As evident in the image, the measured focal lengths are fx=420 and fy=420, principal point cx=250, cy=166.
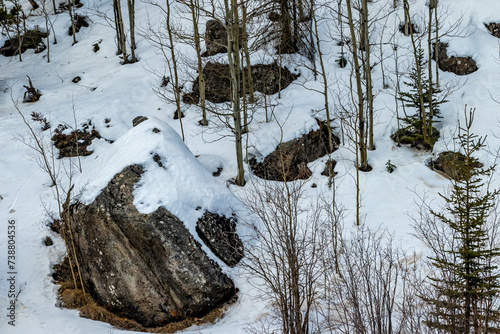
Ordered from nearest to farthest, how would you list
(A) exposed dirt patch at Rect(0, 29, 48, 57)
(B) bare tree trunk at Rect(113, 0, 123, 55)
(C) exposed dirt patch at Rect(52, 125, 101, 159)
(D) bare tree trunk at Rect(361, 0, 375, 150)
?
(D) bare tree trunk at Rect(361, 0, 375, 150) → (C) exposed dirt patch at Rect(52, 125, 101, 159) → (B) bare tree trunk at Rect(113, 0, 123, 55) → (A) exposed dirt patch at Rect(0, 29, 48, 57)

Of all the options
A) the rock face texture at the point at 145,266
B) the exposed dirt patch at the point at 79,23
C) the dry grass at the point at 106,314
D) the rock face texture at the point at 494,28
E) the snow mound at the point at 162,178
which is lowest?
the dry grass at the point at 106,314

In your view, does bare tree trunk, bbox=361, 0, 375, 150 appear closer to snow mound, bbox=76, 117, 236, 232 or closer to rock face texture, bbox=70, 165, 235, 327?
snow mound, bbox=76, 117, 236, 232

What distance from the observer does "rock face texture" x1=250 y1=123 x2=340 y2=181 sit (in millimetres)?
16641

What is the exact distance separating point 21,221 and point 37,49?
17.2m

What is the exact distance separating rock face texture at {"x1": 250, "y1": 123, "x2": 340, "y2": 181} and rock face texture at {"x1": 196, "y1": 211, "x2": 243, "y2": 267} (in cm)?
356

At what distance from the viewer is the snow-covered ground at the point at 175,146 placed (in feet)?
42.6

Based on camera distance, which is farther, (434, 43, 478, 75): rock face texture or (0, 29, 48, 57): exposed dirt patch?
(0, 29, 48, 57): exposed dirt patch

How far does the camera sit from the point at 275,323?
436 inches

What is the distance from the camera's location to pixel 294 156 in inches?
664

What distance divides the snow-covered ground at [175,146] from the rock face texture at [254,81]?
23.5 inches

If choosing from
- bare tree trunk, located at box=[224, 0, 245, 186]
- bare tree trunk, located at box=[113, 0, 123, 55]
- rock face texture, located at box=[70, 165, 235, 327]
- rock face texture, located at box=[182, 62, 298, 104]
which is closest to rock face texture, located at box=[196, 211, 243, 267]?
rock face texture, located at box=[70, 165, 235, 327]

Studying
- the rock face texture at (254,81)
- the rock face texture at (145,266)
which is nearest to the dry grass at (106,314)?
the rock face texture at (145,266)

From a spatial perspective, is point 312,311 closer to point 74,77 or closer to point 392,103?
point 392,103

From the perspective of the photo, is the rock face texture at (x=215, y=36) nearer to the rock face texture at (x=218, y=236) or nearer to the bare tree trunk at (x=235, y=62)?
the bare tree trunk at (x=235, y=62)
